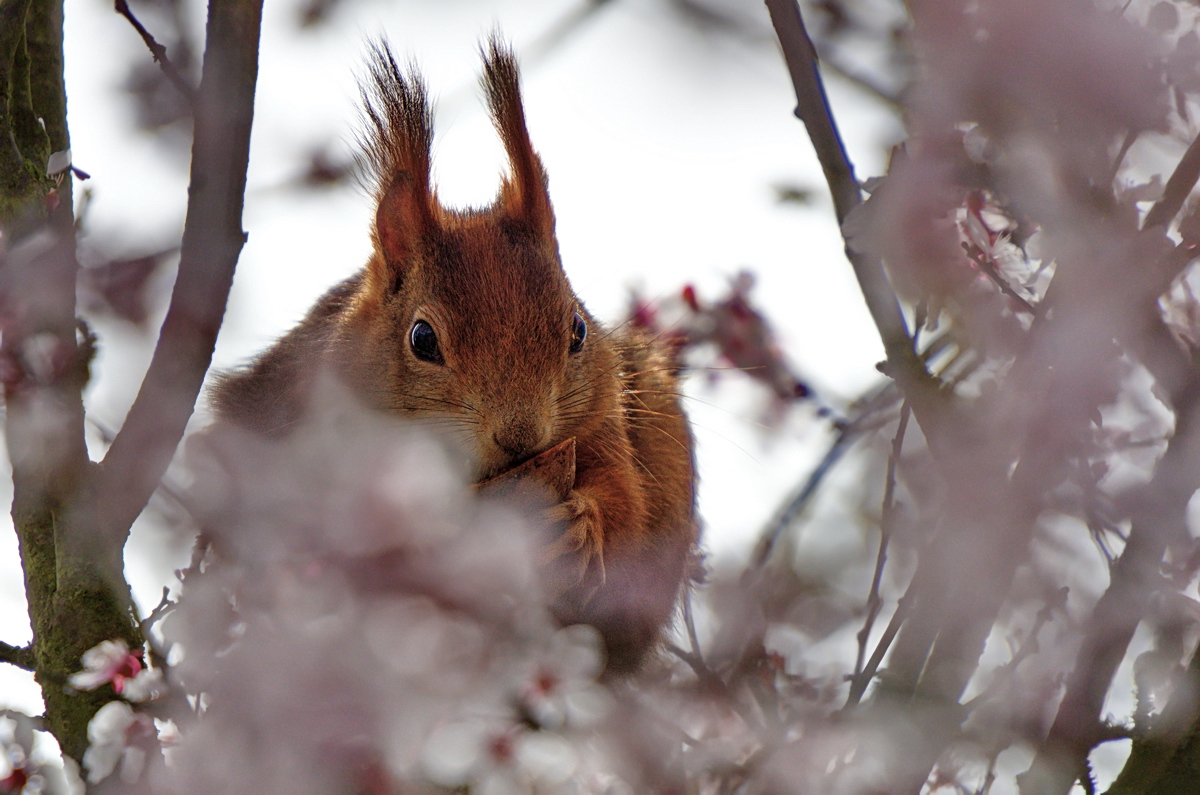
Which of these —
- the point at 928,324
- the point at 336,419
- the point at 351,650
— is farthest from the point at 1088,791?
the point at 336,419

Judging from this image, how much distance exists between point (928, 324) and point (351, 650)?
Answer: 3.30ft

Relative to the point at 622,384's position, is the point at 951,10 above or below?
below

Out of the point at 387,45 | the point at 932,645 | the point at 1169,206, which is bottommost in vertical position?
the point at 932,645

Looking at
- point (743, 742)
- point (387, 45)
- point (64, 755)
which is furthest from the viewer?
point (387, 45)

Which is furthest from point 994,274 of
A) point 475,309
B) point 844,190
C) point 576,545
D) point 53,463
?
point 53,463

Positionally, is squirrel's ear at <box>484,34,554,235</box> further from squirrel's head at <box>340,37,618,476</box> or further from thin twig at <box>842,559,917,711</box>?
thin twig at <box>842,559,917,711</box>

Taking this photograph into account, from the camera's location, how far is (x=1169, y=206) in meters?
1.17

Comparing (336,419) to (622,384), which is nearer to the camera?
(336,419)

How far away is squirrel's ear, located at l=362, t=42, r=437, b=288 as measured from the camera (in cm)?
233

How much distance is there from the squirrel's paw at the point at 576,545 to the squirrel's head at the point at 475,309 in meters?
0.13

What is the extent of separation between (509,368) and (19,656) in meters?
0.96

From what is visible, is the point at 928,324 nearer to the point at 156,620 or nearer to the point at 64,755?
the point at 156,620

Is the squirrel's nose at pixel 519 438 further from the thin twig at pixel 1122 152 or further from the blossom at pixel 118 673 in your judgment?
the thin twig at pixel 1122 152

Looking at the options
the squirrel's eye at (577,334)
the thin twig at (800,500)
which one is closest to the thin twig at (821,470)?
the thin twig at (800,500)
